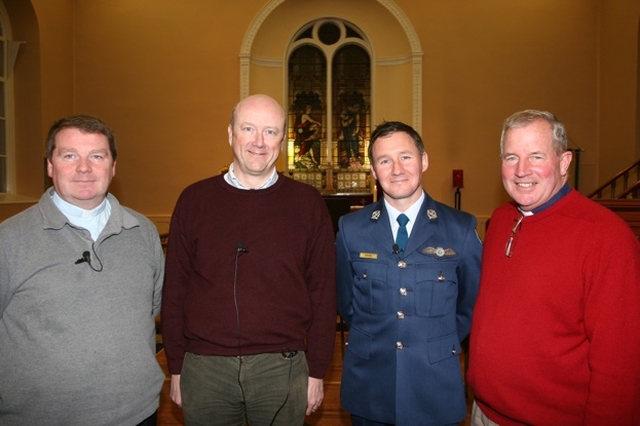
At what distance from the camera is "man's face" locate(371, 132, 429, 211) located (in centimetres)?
181

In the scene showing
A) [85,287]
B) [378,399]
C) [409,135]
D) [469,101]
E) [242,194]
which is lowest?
[378,399]

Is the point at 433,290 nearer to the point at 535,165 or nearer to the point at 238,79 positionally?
the point at 535,165

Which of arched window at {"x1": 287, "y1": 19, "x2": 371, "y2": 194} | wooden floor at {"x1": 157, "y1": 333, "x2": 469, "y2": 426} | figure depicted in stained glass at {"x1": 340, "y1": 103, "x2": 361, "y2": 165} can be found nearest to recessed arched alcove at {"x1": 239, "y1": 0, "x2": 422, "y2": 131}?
arched window at {"x1": 287, "y1": 19, "x2": 371, "y2": 194}

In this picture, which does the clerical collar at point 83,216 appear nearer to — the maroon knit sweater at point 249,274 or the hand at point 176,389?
the maroon knit sweater at point 249,274

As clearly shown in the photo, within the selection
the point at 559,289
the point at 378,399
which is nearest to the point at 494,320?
the point at 559,289

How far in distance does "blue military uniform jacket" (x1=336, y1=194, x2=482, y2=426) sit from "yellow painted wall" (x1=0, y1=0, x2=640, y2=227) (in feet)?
20.8

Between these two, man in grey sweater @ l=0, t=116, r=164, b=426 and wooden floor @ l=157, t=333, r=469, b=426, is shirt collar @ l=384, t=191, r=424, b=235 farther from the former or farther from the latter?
wooden floor @ l=157, t=333, r=469, b=426

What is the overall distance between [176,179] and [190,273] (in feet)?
21.9

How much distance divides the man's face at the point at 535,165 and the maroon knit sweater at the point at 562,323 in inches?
2.1

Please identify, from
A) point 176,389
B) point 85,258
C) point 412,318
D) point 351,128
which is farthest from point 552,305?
point 351,128

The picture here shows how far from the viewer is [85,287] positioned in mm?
1591

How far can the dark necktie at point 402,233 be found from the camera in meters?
1.86

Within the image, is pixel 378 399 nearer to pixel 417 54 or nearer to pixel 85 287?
pixel 85 287

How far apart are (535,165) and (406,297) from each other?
57 centimetres
